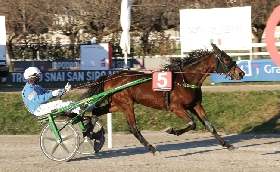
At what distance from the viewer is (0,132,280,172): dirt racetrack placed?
987cm

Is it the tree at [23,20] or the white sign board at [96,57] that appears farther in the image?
the tree at [23,20]

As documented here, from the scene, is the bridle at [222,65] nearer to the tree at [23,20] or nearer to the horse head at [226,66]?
the horse head at [226,66]

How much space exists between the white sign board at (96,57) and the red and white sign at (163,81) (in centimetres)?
1484

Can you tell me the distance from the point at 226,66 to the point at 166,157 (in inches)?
72.0

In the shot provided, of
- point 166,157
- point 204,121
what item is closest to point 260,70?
point 204,121

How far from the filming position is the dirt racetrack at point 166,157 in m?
9.87

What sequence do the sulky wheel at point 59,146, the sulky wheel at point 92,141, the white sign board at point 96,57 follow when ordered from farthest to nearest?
1. the white sign board at point 96,57
2. the sulky wheel at point 92,141
3. the sulky wheel at point 59,146

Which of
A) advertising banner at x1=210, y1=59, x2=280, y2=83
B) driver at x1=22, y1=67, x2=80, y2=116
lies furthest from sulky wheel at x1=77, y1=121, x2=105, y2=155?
advertising banner at x1=210, y1=59, x2=280, y2=83

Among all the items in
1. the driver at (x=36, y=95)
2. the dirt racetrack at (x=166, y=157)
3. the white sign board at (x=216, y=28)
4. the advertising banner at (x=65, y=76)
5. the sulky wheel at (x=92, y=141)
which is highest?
the white sign board at (x=216, y=28)

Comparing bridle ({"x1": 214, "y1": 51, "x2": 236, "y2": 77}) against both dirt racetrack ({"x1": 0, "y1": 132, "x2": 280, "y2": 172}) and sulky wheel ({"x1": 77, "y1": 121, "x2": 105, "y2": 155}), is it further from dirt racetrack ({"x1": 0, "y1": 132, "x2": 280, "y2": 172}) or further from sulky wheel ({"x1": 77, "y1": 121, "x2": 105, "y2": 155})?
sulky wheel ({"x1": 77, "y1": 121, "x2": 105, "y2": 155})

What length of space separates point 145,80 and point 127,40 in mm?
11607

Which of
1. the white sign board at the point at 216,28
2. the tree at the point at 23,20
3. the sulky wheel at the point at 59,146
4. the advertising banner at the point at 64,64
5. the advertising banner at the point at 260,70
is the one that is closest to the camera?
the sulky wheel at the point at 59,146

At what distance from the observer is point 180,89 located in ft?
36.6

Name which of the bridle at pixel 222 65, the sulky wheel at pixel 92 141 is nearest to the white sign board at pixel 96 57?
the sulky wheel at pixel 92 141
